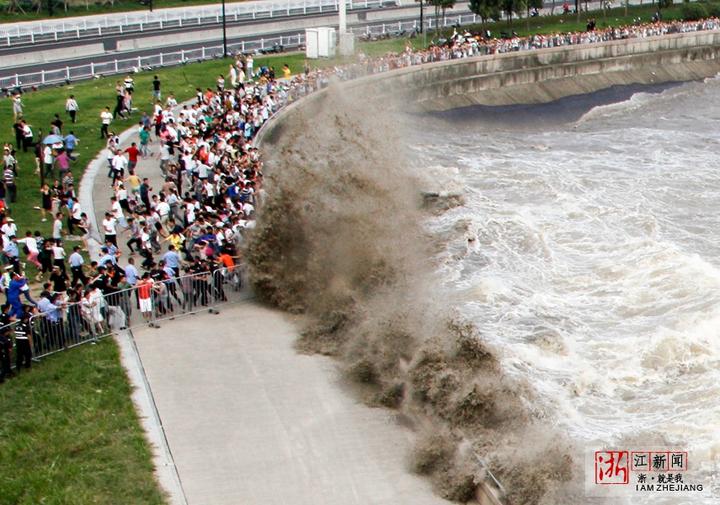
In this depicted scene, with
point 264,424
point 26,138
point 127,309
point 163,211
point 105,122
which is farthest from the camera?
point 105,122

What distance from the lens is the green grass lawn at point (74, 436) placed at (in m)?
17.1

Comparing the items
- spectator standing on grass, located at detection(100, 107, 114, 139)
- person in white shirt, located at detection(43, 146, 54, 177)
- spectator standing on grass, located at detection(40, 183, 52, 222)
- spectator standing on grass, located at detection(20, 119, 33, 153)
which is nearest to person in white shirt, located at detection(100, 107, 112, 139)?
spectator standing on grass, located at detection(100, 107, 114, 139)

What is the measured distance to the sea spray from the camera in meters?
17.7

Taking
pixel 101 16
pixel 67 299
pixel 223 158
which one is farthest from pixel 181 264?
pixel 101 16

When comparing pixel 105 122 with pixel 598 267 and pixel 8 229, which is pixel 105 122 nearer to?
pixel 8 229

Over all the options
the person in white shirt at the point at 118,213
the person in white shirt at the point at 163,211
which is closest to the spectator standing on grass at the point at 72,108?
the person in white shirt at the point at 118,213

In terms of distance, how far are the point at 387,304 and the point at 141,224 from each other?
6105 mm

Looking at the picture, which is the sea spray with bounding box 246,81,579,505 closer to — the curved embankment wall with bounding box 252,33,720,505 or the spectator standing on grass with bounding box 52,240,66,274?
the curved embankment wall with bounding box 252,33,720,505

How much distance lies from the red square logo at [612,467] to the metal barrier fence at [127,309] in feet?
29.9

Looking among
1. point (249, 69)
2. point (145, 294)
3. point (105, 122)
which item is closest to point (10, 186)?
point (105, 122)

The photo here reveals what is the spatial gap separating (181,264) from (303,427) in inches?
299

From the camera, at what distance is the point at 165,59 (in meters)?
55.4

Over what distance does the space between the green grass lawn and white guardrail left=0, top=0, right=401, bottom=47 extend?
3850 cm

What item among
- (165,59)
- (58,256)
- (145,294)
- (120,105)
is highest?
(165,59)
